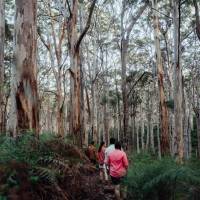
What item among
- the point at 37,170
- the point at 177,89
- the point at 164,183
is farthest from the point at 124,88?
the point at 37,170

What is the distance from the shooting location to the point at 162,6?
25.5m

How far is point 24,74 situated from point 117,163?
257 cm

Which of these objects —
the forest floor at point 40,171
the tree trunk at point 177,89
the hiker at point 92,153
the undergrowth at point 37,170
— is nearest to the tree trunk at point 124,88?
the tree trunk at point 177,89

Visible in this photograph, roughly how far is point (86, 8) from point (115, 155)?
70.7ft

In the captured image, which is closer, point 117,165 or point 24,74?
point 24,74

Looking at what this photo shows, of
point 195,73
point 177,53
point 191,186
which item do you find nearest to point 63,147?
point 191,186

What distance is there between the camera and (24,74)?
287 inches

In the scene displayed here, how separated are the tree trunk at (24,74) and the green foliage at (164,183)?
217 centimetres

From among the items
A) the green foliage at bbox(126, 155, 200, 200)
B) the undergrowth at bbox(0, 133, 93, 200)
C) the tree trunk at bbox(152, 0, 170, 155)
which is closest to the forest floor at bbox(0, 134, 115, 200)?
the undergrowth at bbox(0, 133, 93, 200)

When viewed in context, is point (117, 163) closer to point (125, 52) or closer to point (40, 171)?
point (40, 171)

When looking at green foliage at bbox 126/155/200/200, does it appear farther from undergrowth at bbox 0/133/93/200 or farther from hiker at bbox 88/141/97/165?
hiker at bbox 88/141/97/165

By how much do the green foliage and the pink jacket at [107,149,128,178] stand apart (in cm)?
23

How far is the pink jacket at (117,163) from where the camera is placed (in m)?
8.10

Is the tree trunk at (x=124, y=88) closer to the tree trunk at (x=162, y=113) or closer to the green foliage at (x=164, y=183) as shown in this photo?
the tree trunk at (x=162, y=113)
